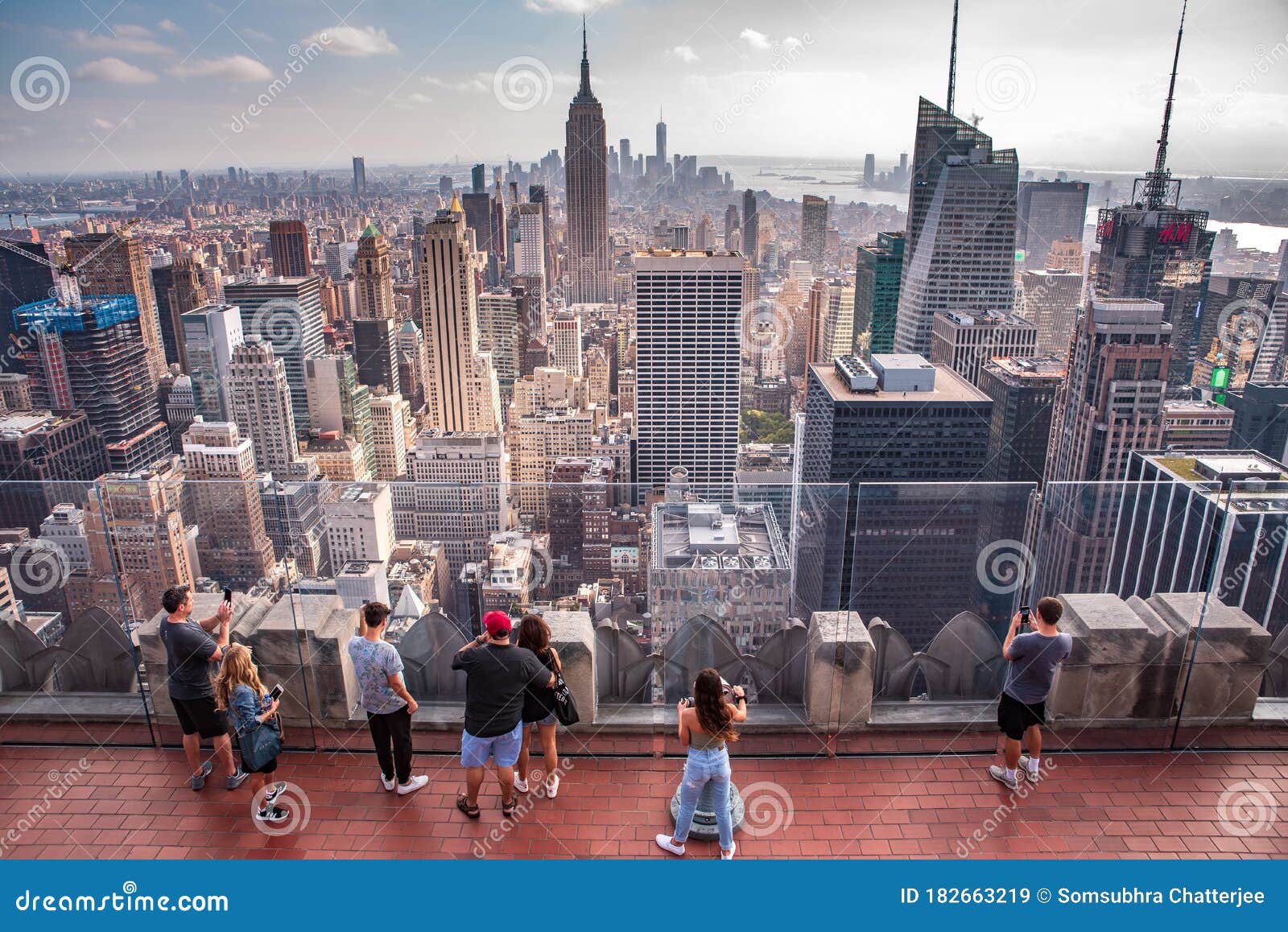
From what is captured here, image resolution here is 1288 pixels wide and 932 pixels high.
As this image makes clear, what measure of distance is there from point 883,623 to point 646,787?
109cm

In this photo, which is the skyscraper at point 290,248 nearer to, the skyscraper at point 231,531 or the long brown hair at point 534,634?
the skyscraper at point 231,531

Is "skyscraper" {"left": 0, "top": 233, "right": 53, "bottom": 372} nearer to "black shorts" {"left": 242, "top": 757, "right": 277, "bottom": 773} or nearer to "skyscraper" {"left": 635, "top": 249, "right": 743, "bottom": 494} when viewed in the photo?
"skyscraper" {"left": 635, "top": 249, "right": 743, "bottom": 494}

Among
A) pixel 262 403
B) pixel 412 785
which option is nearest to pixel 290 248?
pixel 262 403

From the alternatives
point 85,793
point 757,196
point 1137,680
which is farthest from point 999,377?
point 85,793

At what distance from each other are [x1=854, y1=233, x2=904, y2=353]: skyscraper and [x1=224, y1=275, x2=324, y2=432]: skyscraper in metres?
33.1

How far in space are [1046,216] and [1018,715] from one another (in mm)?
53624

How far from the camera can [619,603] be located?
302 cm

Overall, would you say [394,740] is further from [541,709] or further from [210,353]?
[210,353]

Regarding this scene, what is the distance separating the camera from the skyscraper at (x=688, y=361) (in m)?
34.2

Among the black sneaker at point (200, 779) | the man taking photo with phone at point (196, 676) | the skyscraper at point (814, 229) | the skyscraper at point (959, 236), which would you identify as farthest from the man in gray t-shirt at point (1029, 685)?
the skyscraper at point (814, 229)

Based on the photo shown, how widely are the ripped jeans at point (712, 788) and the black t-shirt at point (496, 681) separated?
20.2 inches

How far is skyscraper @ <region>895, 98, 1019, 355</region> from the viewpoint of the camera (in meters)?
43.6

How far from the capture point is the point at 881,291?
157 feet

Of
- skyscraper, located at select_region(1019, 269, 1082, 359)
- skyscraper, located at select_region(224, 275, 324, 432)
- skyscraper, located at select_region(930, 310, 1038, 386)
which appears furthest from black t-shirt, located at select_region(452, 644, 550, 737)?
skyscraper, located at select_region(224, 275, 324, 432)
